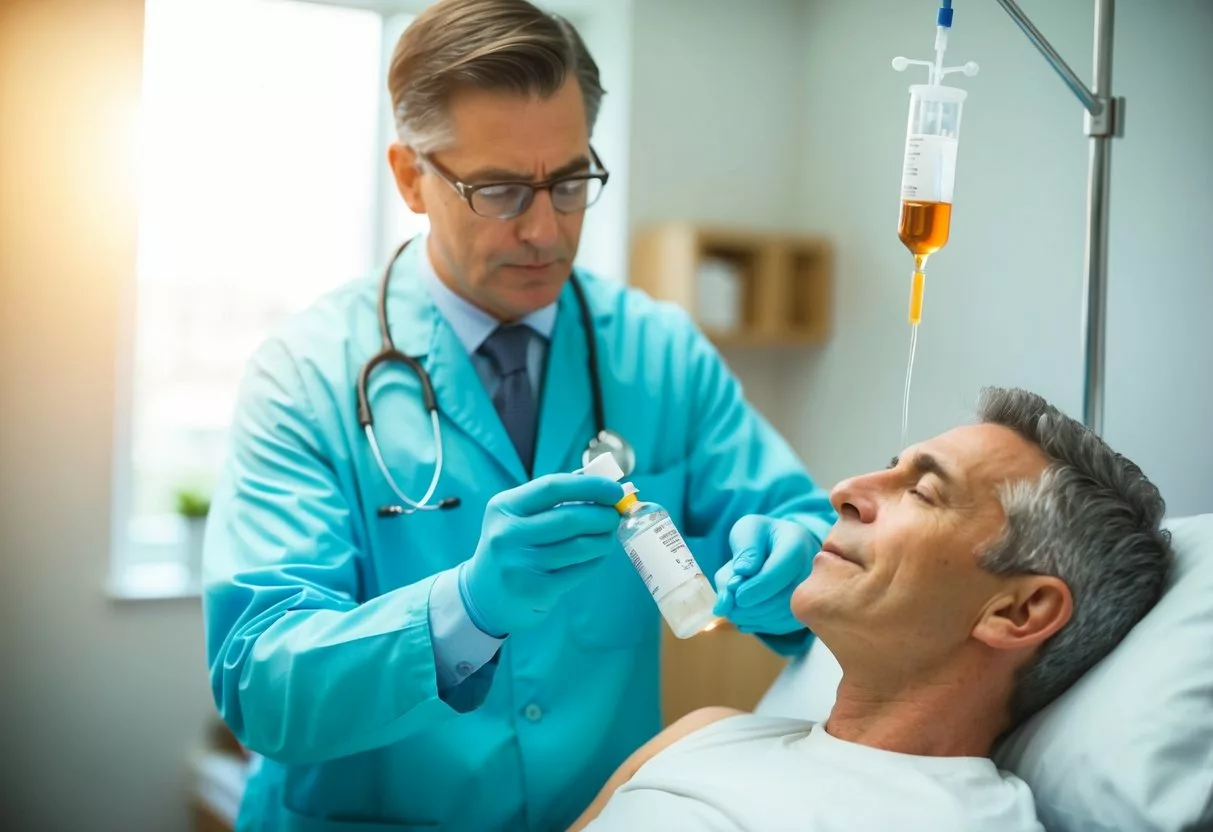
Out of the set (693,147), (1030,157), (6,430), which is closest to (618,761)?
(6,430)

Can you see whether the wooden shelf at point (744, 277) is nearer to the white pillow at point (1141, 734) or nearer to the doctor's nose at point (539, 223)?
the doctor's nose at point (539, 223)

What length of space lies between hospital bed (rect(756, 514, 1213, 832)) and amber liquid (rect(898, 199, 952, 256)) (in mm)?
464

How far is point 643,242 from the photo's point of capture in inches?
123

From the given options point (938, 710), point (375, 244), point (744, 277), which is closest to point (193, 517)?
point (375, 244)

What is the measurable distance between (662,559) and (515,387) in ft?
1.61

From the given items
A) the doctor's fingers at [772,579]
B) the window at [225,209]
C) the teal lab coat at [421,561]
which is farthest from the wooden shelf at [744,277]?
the doctor's fingers at [772,579]

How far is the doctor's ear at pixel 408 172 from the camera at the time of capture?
5.03 ft

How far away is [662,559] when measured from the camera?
1176mm

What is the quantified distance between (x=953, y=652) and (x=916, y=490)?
0.18 meters

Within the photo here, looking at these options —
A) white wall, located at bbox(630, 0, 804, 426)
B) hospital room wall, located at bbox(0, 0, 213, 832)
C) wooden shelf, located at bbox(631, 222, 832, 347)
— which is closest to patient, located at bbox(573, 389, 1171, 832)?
hospital room wall, located at bbox(0, 0, 213, 832)

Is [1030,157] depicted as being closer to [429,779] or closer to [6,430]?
[429,779]

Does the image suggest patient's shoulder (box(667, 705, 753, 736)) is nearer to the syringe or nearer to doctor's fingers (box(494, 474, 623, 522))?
doctor's fingers (box(494, 474, 623, 522))

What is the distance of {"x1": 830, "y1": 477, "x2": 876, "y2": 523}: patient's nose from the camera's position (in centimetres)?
127

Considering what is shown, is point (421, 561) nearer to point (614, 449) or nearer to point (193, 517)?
point (614, 449)
